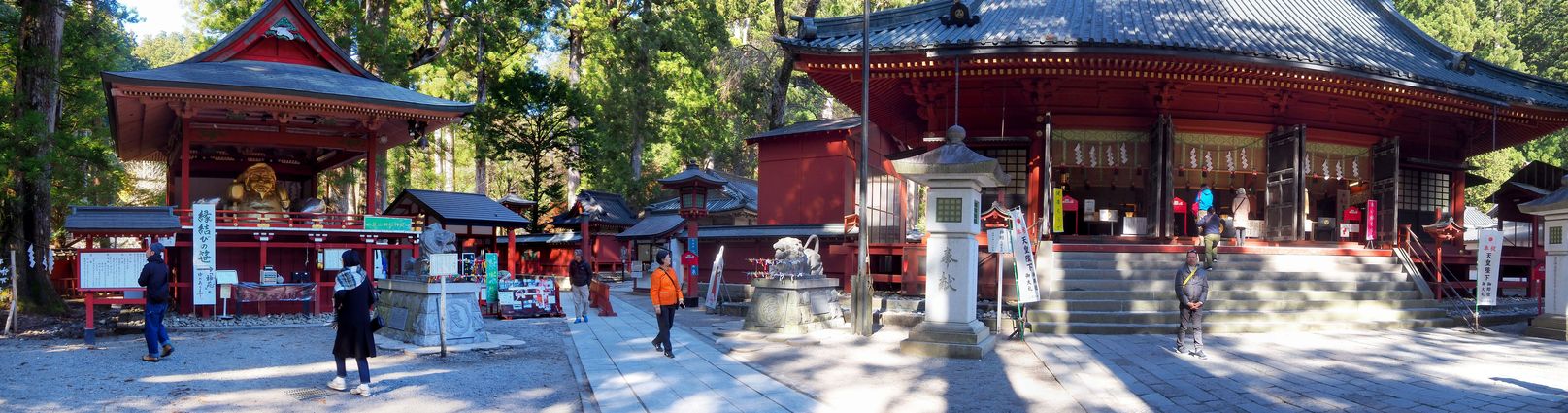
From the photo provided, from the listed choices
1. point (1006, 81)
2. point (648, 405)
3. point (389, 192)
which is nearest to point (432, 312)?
point (648, 405)

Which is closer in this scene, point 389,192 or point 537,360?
point 537,360

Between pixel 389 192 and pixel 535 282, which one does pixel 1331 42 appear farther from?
pixel 389 192

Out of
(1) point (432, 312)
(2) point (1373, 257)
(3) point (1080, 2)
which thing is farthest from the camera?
(3) point (1080, 2)

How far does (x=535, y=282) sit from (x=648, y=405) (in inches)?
375

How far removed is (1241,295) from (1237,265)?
1.29 metres

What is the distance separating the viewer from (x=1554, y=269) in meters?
13.2

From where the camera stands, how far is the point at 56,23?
1611 centimetres

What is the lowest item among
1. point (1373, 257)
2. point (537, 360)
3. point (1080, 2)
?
point (537, 360)

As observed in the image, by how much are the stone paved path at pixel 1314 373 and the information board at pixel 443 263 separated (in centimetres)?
691

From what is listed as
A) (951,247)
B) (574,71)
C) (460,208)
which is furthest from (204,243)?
(574,71)

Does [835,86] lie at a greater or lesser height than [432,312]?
greater

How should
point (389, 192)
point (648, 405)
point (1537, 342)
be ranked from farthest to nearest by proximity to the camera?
point (389, 192) → point (1537, 342) → point (648, 405)

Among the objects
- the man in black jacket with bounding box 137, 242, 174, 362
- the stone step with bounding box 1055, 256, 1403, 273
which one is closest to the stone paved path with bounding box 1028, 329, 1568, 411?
the stone step with bounding box 1055, 256, 1403, 273

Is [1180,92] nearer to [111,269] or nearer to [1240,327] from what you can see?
[1240,327]
